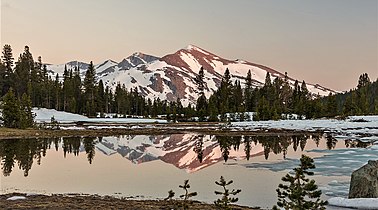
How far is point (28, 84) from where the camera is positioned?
112 metres

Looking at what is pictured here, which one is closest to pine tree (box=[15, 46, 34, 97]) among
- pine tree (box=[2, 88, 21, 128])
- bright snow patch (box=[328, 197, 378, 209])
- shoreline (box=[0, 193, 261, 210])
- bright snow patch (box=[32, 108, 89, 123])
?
bright snow patch (box=[32, 108, 89, 123])

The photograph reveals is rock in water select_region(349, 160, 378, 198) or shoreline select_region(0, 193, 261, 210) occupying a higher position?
rock in water select_region(349, 160, 378, 198)

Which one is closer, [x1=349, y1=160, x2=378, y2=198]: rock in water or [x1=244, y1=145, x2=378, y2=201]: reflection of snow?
[x1=349, y1=160, x2=378, y2=198]: rock in water

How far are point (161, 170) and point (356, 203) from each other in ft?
46.7

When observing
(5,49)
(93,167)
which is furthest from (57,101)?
(93,167)

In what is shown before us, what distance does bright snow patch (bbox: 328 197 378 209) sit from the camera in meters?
14.8

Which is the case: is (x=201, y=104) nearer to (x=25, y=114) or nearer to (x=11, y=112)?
(x=25, y=114)

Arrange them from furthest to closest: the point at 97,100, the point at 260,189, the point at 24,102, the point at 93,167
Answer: the point at 97,100 < the point at 24,102 < the point at 93,167 < the point at 260,189

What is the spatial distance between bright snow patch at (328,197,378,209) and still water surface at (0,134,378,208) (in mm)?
1414

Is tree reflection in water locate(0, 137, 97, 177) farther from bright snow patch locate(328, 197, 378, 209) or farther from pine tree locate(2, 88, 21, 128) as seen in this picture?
pine tree locate(2, 88, 21, 128)

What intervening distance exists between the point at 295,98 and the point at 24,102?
83.3 m

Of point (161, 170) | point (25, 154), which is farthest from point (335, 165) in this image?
point (25, 154)

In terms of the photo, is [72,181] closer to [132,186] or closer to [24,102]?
[132,186]

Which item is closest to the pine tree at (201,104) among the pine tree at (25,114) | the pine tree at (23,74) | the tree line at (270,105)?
the tree line at (270,105)
